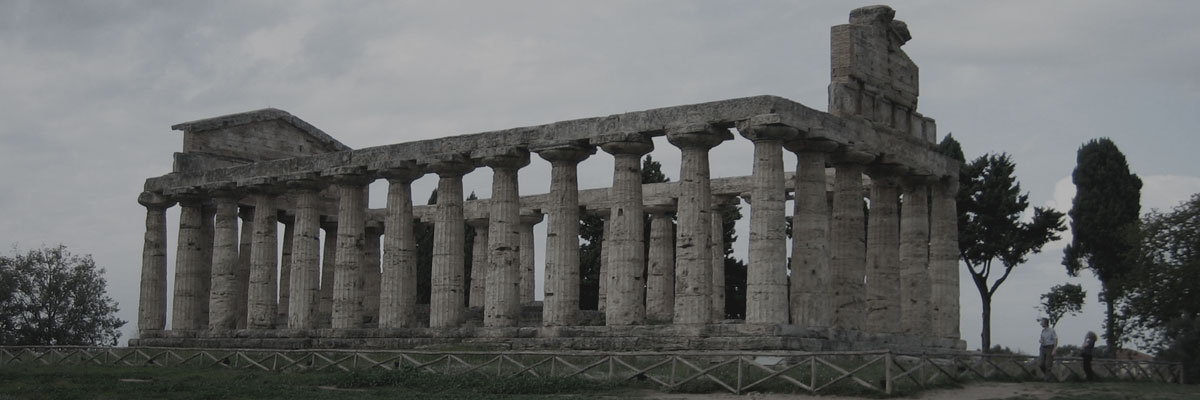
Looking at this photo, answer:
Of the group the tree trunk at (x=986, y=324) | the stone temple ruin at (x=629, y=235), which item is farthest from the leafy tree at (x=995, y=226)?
the stone temple ruin at (x=629, y=235)

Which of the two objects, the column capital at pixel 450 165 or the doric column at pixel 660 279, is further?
the column capital at pixel 450 165

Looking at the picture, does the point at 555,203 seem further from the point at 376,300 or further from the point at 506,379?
the point at 376,300

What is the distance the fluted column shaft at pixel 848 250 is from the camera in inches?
1597

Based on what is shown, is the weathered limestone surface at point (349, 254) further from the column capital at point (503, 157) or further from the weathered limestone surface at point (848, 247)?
the weathered limestone surface at point (848, 247)

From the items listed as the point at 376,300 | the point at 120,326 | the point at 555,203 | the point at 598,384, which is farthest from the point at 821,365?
the point at 120,326

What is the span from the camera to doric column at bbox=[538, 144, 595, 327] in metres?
42.0

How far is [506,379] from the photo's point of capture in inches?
1288

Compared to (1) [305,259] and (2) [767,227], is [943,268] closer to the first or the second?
(2) [767,227]

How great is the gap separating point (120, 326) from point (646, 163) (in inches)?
1062

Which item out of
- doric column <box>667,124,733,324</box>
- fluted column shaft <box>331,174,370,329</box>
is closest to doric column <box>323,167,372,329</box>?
fluted column shaft <box>331,174,370,329</box>

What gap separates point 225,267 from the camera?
52156 millimetres

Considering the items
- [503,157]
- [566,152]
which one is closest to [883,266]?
[566,152]

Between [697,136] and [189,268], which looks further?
[189,268]

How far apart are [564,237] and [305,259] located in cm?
1196
